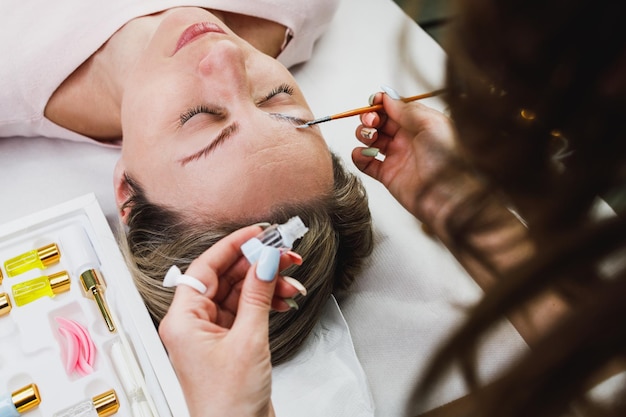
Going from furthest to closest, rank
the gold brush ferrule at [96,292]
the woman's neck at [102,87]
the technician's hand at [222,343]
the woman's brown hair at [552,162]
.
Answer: the woman's neck at [102,87] → the gold brush ferrule at [96,292] → the technician's hand at [222,343] → the woman's brown hair at [552,162]

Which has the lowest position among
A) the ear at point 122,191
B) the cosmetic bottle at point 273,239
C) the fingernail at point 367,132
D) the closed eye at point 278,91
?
the ear at point 122,191

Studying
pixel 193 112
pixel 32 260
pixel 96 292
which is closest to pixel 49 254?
pixel 32 260

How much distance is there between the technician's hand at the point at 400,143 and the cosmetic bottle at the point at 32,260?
0.67 metres

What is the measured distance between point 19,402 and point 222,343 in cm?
52

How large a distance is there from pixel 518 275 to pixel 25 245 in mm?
1094

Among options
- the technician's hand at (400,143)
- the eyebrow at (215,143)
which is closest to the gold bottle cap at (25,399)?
the eyebrow at (215,143)

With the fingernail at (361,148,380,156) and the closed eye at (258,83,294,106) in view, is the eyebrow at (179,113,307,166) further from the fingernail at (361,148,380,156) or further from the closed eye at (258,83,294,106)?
the fingernail at (361,148,380,156)

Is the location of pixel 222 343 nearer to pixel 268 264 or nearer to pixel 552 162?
pixel 268 264

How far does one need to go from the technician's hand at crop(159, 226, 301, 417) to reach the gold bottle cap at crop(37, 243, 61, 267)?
509 millimetres

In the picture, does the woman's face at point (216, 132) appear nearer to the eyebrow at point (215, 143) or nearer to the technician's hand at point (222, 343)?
the eyebrow at point (215, 143)

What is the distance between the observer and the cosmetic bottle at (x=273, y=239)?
32.1 inches

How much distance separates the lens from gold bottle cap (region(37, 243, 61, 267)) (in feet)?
3.87

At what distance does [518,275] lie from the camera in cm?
44

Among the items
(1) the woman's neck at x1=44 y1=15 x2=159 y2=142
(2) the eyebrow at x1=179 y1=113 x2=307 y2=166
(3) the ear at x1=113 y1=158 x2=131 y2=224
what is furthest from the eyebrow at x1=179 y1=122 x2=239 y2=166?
(1) the woman's neck at x1=44 y1=15 x2=159 y2=142
